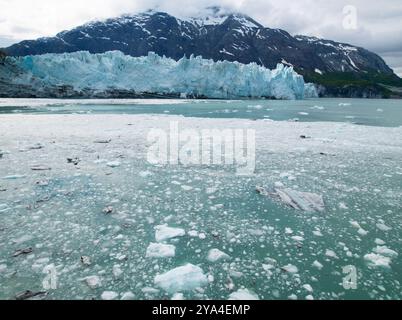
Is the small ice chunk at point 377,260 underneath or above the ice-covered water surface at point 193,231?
underneath

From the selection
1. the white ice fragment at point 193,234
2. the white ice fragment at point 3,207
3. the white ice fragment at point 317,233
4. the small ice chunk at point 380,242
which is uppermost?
the white ice fragment at point 3,207

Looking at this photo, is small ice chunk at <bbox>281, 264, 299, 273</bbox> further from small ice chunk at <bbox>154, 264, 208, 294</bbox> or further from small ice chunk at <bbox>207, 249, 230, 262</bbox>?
small ice chunk at <bbox>154, 264, 208, 294</bbox>

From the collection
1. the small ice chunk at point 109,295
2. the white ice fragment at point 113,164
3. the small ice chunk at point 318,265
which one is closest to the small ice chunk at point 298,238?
the small ice chunk at point 318,265

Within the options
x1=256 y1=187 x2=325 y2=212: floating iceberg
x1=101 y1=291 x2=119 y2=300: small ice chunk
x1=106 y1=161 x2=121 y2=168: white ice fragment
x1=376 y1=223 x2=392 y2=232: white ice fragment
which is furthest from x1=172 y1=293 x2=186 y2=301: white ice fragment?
x1=106 y1=161 x2=121 y2=168: white ice fragment

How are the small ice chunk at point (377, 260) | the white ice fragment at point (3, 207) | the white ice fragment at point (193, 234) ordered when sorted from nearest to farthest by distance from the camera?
1. the small ice chunk at point (377, 260)
2. the white ice fragment at point (193, 234)
3. the white ice fragment at point (3, 207)

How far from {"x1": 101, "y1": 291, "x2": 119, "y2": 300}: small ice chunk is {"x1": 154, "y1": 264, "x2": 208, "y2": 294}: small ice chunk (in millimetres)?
391

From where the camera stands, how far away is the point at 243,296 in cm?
257

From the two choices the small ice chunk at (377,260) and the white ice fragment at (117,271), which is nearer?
the white ice fragment at (117,271)

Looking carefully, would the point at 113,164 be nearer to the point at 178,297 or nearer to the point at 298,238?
the point at 298,238

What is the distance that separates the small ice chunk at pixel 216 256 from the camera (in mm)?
3159

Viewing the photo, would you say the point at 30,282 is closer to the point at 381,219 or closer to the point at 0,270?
the point at 0,270

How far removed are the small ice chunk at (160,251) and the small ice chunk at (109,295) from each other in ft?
2.20

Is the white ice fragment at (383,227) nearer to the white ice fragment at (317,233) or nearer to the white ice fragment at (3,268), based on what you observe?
the white ice fragment at (317,233)

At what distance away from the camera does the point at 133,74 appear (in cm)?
6203
